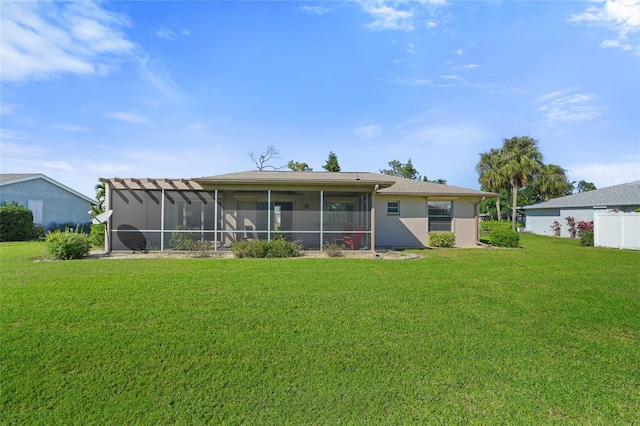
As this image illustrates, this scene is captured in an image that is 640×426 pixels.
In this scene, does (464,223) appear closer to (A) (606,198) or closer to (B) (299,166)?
(A) (606,198)

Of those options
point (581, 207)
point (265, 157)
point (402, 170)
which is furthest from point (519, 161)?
point (265, 157)

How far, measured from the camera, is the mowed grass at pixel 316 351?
2.72 metres

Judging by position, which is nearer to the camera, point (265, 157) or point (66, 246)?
point (66, 246)

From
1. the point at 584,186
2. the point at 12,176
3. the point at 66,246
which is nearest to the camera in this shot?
the point at 66,246

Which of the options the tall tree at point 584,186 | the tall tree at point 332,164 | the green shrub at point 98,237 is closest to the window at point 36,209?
the green shrub at point 98,237

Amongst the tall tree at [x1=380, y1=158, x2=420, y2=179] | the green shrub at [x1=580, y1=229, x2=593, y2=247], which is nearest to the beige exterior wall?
the green shrub at [x1=580, y1=229, x2=593, y2=247]

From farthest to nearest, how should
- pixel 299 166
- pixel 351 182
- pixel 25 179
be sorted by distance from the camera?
pixel 299 166
pixel 25 179
pixel 351 182

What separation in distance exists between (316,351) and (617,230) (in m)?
18.4

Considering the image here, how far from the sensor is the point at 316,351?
12.2 ft

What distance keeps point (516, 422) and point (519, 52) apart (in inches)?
533

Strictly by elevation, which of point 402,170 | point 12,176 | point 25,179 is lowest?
point 25,179

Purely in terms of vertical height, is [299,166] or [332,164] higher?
[299,166]

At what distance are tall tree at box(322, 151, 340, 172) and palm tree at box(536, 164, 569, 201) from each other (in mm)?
20155

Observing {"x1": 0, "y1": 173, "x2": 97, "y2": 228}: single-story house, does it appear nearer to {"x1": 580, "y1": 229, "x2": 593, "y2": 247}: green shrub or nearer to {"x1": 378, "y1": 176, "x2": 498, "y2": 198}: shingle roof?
{"x1": 378, "y1": 176, "x2": 498, "y2": 198}: shingle roof
